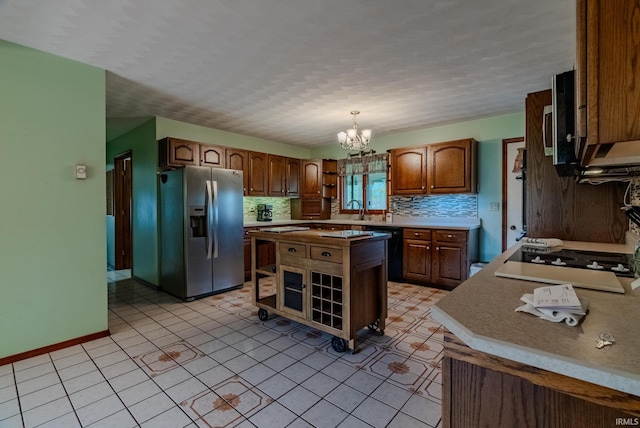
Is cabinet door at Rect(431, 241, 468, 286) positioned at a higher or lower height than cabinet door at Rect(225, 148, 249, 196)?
lower

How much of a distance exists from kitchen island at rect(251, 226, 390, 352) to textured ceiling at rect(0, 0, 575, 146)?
1.50 m

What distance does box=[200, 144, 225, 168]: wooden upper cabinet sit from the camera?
4.37m

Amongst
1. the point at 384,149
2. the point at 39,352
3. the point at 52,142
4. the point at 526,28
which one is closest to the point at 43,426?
the point at 39,352

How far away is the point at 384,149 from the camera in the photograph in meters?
5.24

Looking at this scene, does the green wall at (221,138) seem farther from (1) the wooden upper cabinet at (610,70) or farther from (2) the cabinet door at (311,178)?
(1) the wooden upper cabinet at (610,70)

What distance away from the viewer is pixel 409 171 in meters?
4.67

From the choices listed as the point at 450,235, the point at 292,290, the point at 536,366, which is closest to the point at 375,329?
the point at 292,290

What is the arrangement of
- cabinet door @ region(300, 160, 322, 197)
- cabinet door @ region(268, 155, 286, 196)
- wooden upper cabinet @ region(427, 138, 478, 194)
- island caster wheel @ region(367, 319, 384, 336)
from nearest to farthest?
island caster wheel @ region(367, 319, 384, 336) < wooden upper cabinet @ region(427, 138, 478, 194) < cabinet door @ region(268, 155, 286, 196) < cabinet door @ region(300, 160, 322, 197)

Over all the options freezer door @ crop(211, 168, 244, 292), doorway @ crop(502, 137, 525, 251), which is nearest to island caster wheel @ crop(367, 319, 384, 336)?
freezer door @ crop(211, 168, 244, 292)

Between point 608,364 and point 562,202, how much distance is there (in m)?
2.17

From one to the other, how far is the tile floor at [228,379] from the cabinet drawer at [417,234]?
1.39m

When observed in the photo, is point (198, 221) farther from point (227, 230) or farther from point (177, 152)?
point (177, 152)

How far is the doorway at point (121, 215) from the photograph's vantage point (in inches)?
218

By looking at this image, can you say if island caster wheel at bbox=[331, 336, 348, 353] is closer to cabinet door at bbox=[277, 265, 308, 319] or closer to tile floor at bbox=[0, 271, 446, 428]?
tile floor at bbox=[0, 271, 446, 428]
